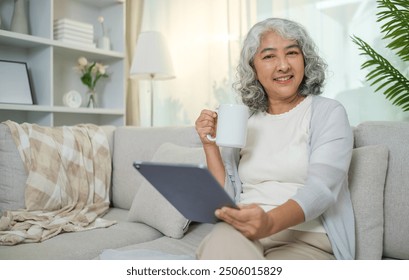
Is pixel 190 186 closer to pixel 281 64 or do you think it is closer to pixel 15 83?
pixel 281 64

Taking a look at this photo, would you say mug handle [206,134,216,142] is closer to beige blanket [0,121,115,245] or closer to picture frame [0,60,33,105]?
beige blanket [0,121,115,245]

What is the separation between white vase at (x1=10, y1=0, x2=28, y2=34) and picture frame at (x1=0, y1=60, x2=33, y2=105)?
22 cm

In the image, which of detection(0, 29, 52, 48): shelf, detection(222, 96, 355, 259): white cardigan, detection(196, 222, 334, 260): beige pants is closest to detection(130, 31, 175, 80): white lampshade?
detection(0, 29, 52, 48): shelf

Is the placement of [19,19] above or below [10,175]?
above

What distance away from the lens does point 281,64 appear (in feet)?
A: 4.09

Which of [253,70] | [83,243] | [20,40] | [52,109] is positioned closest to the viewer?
[253,70]

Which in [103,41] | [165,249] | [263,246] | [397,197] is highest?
[103,41]

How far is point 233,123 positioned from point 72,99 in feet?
7.35

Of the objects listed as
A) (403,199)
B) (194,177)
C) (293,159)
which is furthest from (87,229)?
(403,199)

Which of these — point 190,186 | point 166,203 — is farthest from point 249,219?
point 166,203

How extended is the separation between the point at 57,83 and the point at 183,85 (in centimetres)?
99

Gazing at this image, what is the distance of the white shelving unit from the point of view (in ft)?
9.07

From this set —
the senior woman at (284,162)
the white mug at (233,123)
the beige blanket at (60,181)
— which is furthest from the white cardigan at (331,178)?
the beige blanket at (60,181)

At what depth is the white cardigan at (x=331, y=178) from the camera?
1.02m
